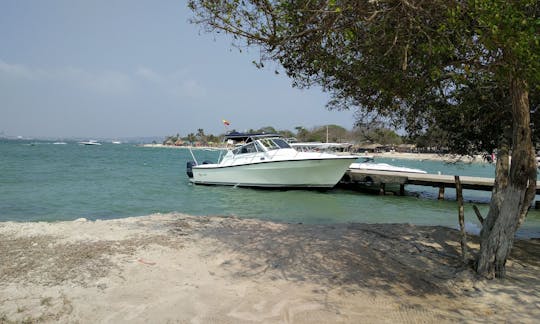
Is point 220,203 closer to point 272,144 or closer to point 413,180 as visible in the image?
point 272,144

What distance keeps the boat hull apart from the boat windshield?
1104 millimetres

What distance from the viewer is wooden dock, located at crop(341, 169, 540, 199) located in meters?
19.1

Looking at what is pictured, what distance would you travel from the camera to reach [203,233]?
863 cm

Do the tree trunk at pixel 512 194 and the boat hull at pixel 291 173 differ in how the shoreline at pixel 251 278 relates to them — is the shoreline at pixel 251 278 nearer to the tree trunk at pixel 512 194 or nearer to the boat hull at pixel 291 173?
the tree trunk at pixel 512 194

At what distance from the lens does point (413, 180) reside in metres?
21.2

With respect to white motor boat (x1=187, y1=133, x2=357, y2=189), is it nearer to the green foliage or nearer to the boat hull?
the boat hull

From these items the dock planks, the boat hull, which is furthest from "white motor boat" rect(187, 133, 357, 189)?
the dock planks

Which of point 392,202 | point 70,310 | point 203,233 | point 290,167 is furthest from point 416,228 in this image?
point 290,167

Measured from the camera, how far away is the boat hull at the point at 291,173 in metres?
19.7

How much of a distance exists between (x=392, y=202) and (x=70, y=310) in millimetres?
16061

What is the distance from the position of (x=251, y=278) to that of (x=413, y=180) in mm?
17336

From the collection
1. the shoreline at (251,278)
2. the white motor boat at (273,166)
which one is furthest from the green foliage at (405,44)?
the white motor boat at (273,166)

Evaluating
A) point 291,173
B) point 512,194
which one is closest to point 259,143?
point 291,173

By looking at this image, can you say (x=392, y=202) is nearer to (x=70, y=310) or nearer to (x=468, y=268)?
(x=468, y=268)
